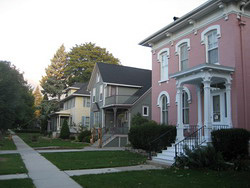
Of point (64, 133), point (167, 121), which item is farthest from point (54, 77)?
point (167, 121)

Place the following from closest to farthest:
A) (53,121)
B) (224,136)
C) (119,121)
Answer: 1. (224,136)
2. (119,121)
3. (53,121)

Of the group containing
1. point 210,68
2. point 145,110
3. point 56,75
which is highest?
point 56,75

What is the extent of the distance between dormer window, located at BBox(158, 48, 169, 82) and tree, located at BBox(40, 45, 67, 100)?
129ft

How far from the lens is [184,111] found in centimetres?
1497

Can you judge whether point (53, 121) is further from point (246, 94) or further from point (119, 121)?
point (246, 94)

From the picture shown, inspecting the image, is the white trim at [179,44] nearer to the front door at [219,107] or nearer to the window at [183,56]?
the window at [183,56]

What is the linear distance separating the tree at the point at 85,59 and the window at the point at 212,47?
4011cm

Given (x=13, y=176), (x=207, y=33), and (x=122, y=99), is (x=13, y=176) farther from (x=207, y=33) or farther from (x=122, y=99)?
(x=122, y=99)

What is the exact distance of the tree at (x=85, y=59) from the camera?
53312 mm

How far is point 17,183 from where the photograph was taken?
7.59m

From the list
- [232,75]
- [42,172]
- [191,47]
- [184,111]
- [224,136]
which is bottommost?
[42,172]

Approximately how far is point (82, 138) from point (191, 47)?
18.4 m

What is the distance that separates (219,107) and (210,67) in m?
2.49

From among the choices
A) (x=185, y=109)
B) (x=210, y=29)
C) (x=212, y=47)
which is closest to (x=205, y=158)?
(x=185, y=109)
